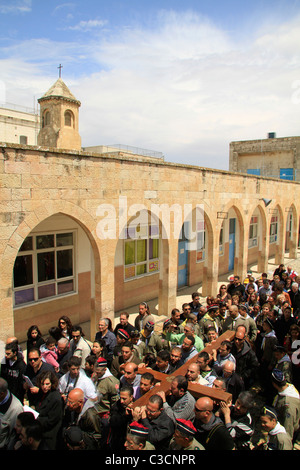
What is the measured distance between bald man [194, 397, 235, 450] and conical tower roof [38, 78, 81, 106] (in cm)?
2200

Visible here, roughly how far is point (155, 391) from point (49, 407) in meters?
1.10

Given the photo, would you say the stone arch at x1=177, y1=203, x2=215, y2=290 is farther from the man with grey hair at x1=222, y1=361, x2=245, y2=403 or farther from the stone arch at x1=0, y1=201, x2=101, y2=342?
the man with grey hair at x1=222, y1=361, x2=245, y2=403

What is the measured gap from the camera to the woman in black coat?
3314 millimetres

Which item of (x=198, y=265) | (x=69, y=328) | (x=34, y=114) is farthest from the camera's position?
(x=34, y=114)

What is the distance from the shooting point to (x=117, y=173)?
7637 mm

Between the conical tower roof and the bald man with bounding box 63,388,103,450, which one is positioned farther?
the conical tower roof

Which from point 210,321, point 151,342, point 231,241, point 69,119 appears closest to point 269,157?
point 231,241

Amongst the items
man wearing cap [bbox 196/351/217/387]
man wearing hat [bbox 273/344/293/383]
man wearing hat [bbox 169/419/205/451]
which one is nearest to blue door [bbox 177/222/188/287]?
man wearing hat [bbox 273/344/293/383]

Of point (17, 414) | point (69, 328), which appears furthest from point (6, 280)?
point (17, 414)

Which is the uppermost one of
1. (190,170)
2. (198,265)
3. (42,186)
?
(190,170)

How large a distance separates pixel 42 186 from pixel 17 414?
3.98 metres

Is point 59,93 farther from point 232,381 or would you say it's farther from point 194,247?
point 232,381

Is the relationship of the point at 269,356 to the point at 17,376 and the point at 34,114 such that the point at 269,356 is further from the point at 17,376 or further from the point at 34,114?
the point at 34,114

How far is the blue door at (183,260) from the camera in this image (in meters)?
12.7
